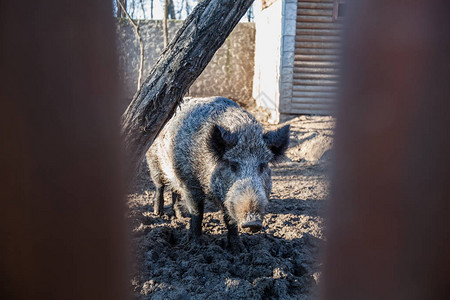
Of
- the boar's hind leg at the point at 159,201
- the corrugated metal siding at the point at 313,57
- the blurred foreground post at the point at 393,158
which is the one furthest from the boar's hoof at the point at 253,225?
the corrugated metal siding at the point at 313,57

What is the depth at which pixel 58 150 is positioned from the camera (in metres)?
0.65

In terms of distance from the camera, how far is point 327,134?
732 cm

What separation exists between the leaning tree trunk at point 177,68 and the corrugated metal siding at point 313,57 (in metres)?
6.79

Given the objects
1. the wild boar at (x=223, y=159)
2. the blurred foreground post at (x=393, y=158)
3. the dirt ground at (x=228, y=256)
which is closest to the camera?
the blurred foreground post at (x=393, y=158)

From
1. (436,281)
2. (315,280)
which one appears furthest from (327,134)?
(436,281)

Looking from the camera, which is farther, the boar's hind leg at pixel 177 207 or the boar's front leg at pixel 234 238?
the boar's hind leg at pixel 177 207

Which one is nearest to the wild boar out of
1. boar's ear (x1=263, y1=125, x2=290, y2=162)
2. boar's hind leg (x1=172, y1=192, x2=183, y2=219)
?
boar's ear (x1=263, y1=125, x2=290, y2=162)

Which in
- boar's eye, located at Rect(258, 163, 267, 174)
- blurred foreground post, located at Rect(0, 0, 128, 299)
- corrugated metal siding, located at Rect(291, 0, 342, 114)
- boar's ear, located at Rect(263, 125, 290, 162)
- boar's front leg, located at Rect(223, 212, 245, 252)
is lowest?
boar's front leg, located at Rect(223, 212, 245, 252)

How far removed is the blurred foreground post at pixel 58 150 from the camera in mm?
610

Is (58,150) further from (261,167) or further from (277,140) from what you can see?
(277,140)

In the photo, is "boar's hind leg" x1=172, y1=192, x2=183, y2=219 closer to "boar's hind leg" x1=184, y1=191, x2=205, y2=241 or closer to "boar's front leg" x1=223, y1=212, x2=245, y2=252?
"boar's hind leg" x1=184, y1=191, x2=205, y2=241

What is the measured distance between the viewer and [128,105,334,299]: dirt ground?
8.70ft

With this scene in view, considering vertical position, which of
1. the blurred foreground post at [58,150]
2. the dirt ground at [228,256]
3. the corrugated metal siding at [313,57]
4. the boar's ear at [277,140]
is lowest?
the dirt ground at [228,256]

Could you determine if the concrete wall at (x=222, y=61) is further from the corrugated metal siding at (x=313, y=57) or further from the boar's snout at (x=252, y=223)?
the boar's snout at (x=252, y=223)
